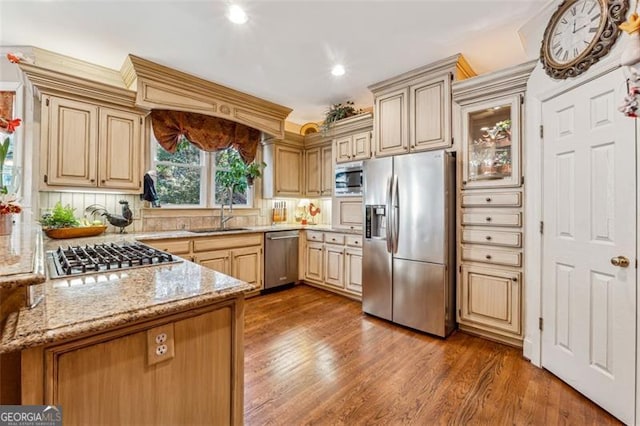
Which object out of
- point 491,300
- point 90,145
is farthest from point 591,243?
point 90,145

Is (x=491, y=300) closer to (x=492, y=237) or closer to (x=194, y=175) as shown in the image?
(x=492, y=237)

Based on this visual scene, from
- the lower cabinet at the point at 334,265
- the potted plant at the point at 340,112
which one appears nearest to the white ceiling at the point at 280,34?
the potted plant at the point at 340,112

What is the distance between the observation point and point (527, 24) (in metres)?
2.36

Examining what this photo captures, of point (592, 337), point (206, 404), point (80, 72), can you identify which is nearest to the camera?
point (206, 404)

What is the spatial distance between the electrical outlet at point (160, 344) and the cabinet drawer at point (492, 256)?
2625mm

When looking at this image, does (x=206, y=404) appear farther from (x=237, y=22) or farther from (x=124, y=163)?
(x=124, y=163)

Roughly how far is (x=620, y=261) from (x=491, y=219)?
99 cm

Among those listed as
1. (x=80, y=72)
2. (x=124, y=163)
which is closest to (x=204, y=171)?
(x=124, y=163)

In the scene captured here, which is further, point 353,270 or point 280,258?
point 280,258

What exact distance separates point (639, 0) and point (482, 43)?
1.19 metres

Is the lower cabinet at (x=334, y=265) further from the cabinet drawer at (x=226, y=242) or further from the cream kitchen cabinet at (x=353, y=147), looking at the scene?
the cream kitchen cabinet at (x=353, y=147)

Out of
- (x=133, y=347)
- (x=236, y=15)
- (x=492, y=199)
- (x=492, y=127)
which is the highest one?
(x=236, y=15)

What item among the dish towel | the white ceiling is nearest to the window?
the dish towel

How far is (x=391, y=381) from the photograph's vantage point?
6.73ft
